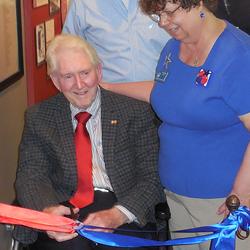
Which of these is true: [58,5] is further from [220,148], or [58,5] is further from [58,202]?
[220,148]

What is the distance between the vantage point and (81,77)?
6.48ft

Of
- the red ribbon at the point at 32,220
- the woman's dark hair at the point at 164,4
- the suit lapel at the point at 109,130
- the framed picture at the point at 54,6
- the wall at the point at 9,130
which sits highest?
the woman's dark hair at the point at 164,4

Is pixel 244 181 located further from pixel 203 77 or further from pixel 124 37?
pixel 124 37

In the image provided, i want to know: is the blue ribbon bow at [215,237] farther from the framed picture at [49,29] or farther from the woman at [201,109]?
the framed picture at [49,29]

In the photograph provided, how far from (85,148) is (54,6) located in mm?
2592

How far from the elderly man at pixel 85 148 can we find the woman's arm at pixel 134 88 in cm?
4

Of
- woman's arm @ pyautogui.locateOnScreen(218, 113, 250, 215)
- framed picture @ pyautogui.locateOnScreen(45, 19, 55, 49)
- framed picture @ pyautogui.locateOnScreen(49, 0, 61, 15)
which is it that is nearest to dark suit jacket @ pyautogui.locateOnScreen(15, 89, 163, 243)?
woman's arm @ pyautogui.locateOnScreen(218, 113, 250, 215)

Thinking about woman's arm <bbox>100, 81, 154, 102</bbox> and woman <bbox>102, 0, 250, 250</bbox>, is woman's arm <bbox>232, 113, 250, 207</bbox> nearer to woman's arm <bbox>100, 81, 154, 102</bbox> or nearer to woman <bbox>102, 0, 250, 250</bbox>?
woman <bbox>102, 0, 250, 250</bbox>

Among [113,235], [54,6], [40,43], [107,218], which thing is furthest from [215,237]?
[54,6]

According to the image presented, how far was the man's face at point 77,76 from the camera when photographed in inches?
77.1

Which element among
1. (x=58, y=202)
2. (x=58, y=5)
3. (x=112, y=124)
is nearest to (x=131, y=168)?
(x=112, y=124)

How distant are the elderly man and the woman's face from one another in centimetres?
47

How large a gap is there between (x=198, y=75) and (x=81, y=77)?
55cm

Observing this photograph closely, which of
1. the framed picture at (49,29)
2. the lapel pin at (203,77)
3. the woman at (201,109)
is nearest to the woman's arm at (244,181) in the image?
the woman at (201,109)
